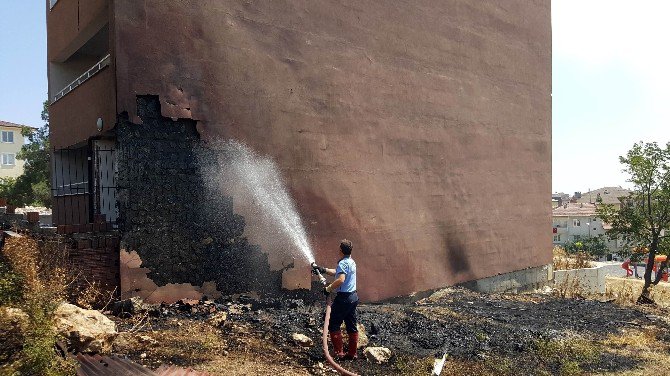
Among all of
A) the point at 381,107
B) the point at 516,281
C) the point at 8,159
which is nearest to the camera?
the point at 381,107

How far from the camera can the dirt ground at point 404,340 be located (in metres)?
6.74

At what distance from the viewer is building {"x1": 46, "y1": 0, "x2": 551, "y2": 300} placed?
28.8 ft

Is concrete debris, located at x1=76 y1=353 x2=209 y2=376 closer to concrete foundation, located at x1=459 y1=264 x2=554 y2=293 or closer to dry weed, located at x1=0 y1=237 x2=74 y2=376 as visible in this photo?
dry weed, located at x1=0 y1=237 x2=74 y2=376

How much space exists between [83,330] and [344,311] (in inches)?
128

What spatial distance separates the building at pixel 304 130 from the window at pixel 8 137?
207 ft

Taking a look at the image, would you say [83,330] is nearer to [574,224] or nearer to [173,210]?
[173,210]

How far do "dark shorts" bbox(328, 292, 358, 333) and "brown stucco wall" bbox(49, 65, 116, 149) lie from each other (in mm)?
4816

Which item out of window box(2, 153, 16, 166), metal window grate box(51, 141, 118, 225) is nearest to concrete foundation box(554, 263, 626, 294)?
metal window grate box(51, 141, 118, 225)

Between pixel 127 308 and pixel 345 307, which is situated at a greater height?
pixel 345 307

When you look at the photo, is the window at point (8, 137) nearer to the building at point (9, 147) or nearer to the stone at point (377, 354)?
the building at point (9, 147)

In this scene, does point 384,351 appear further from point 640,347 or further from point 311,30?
point 311,30

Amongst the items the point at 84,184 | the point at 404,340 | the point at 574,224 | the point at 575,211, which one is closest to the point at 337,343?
the point at 404,340

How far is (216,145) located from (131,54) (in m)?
2.07

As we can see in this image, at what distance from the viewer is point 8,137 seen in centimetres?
6681
